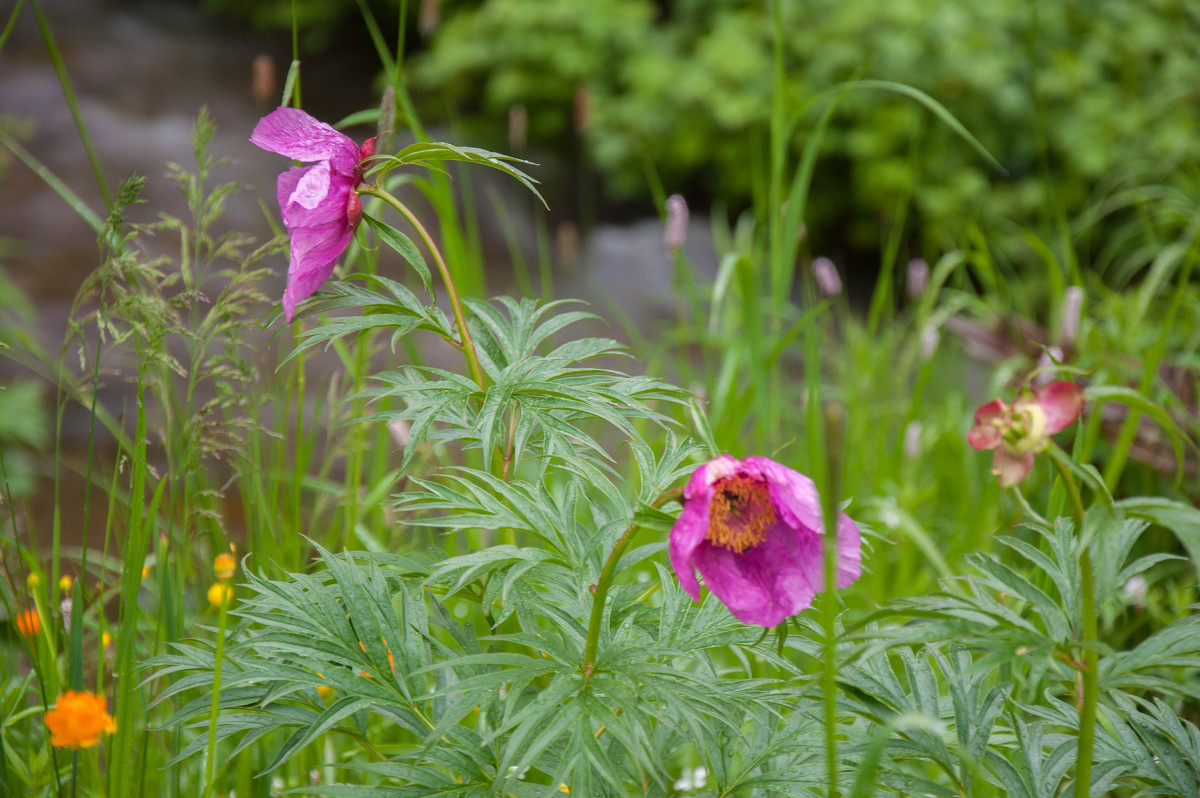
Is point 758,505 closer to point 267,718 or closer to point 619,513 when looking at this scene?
point 619,513

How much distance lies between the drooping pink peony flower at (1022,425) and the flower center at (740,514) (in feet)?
0.44

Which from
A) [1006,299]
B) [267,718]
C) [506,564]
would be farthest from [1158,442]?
[267,718]

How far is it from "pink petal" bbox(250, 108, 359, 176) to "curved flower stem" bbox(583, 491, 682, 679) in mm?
350

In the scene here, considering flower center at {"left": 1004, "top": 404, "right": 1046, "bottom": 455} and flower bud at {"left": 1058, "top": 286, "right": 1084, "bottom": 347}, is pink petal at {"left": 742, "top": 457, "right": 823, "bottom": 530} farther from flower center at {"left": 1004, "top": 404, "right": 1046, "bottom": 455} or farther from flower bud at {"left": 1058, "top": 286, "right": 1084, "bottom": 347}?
flower bud at {"left": 1058, "top": 286, "right": 1084, "bottom": 347}

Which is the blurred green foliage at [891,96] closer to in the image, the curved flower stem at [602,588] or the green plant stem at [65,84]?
the green plant stem at [65,84]

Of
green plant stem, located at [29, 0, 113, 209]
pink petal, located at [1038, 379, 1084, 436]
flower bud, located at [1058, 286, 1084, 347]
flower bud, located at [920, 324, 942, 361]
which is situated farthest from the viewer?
flower bud, located at [920, 324, 942, 361]

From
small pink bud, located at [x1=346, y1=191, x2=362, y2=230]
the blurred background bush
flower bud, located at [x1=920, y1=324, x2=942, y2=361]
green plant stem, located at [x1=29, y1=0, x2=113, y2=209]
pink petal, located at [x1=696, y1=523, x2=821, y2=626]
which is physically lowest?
flower bud, located at [x1=920, y1=324, x2=942, y2=361]

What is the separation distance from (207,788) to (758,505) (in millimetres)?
472

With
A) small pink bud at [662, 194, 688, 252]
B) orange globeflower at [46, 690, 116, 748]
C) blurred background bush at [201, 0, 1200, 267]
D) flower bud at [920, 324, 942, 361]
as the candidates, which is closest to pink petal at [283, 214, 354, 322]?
orange globeflower at [46, 690, 116, 748]

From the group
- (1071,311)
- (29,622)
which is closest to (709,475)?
(29,622)

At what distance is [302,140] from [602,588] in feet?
1.30

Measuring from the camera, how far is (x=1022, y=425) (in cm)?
57

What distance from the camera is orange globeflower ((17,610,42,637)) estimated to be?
0.87 metres

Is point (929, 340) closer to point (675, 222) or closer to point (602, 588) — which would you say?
point (675, 222)
